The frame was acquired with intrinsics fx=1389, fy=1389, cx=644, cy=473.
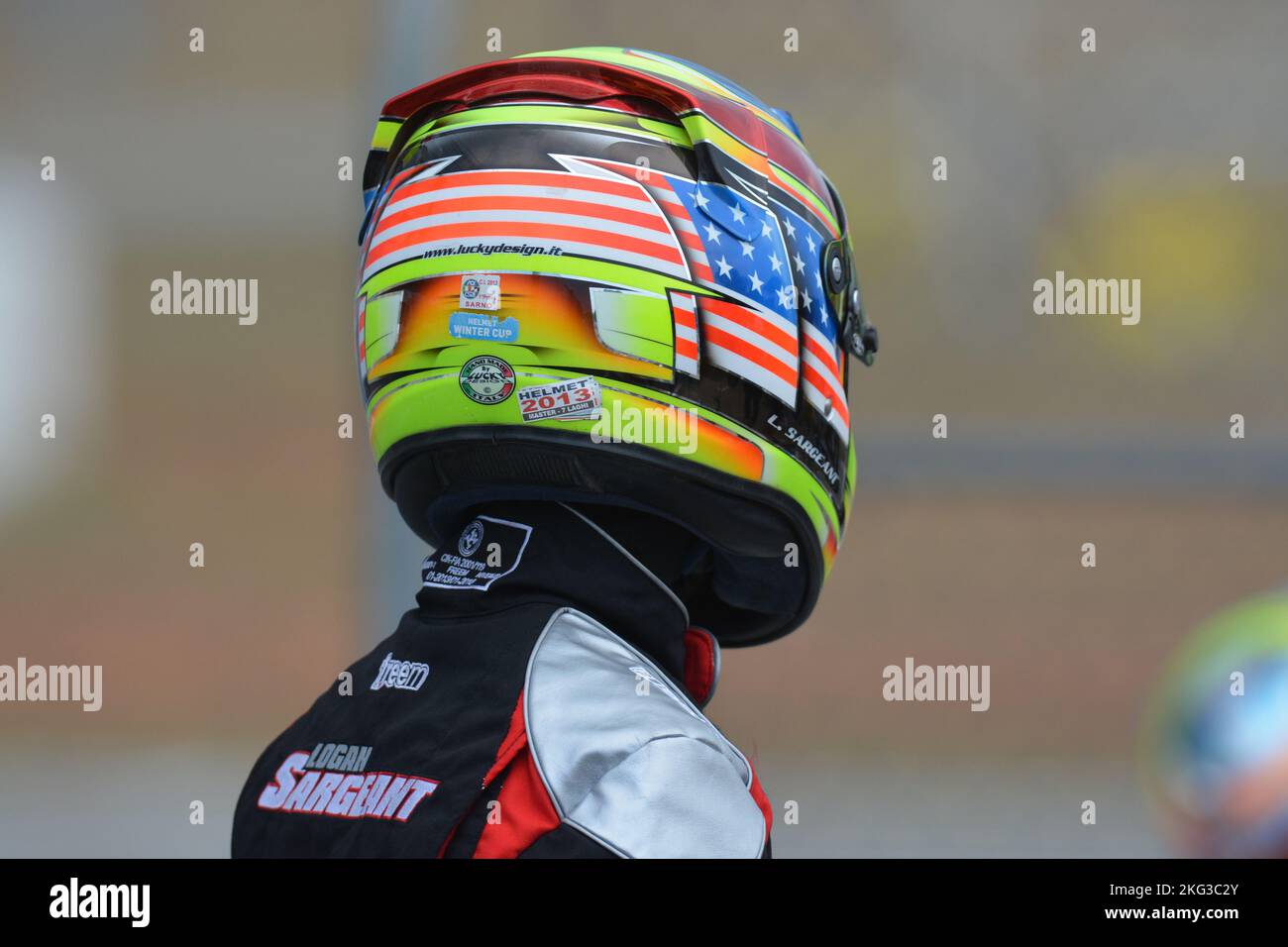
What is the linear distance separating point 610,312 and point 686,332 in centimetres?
8

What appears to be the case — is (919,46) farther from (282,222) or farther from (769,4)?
(282,222)

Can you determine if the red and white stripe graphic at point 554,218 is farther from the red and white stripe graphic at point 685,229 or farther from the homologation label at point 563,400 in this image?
the homologation label at point 563,400

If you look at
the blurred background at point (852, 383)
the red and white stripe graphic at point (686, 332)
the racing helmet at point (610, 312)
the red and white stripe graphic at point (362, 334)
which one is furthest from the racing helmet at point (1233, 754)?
the blurred background at point (852, 383)

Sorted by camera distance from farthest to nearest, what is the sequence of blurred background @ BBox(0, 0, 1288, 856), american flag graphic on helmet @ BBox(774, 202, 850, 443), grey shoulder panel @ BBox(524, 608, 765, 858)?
blurred background @ BBox(0, 0, 1288, 856), american flag graphic on helmet @ BBox(774, 202, 850, 443), grey shoulder panel @ BBox(524, 608, 765, 858)

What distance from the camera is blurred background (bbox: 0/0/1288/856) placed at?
4320mm

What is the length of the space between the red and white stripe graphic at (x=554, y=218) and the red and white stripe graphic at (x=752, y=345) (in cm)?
6

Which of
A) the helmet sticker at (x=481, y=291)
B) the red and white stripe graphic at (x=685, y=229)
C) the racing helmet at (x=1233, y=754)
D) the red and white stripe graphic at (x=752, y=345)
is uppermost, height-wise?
the red and white stripe graphic at (x=685, y=229)

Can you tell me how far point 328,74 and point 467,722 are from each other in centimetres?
396

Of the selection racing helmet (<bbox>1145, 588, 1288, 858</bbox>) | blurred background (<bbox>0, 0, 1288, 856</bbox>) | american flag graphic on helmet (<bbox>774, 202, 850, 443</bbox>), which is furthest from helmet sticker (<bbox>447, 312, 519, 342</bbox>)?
blurred background (<bbox>0, 0, 1288, 856</bbox>)

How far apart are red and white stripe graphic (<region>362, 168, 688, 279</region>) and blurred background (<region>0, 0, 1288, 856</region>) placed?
7.39 feet

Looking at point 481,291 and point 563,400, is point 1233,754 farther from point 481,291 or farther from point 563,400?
point 481,291

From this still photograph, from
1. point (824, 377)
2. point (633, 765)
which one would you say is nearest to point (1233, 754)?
point (824, 377)

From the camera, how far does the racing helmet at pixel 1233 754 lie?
1743 millimetres

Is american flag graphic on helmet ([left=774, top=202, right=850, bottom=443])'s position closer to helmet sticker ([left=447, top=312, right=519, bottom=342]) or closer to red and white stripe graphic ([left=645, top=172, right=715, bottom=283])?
red and white stripe graphic ([left=645, top=172, right=715, bottom=283])
